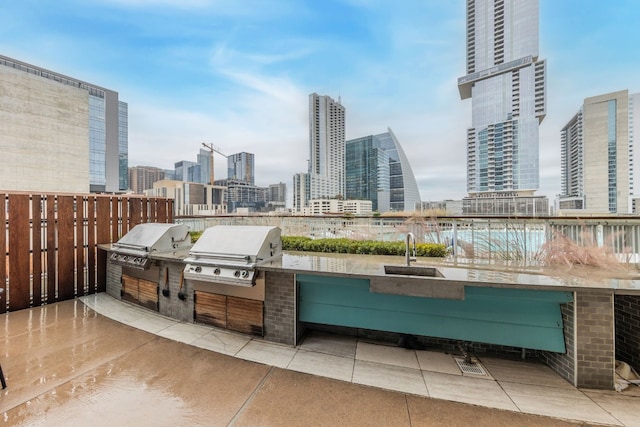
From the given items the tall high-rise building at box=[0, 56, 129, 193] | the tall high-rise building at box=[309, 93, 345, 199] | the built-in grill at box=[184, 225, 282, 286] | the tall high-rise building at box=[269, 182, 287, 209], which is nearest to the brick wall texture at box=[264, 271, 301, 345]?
the built-in grill at box=[184, 225, 282, 286]

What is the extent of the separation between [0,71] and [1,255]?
34.8 meters

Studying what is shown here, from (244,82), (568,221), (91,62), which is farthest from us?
(91,62)

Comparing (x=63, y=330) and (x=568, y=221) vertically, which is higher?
(x=568, y=221)

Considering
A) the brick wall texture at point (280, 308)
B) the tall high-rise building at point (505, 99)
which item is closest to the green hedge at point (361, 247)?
the brick wall texture at point (280, 308)

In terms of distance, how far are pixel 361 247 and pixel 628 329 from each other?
114 inches

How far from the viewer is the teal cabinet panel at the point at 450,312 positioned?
2.28 m

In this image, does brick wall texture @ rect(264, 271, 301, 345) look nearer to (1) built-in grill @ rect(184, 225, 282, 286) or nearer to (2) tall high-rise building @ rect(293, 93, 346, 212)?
(1) built-in grill @ rect(184, 225, 282, 286)

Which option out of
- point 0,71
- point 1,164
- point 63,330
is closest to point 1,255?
point 63,330

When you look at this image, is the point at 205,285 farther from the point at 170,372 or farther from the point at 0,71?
the point at 0,71

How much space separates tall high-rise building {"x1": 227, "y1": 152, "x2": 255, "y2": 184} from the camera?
8138 cm

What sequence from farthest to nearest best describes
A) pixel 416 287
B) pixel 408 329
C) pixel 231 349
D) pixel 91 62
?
pixel 91 62 → pixel 231 349 → pixel 408 329 → pixel 416 287

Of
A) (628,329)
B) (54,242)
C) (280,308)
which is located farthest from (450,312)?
(54,242)

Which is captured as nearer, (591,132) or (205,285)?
(205,285)

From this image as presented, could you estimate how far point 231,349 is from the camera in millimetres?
2814
